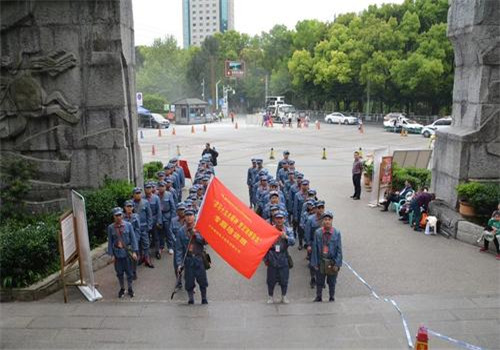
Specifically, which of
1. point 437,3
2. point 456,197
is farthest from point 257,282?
point 437,3

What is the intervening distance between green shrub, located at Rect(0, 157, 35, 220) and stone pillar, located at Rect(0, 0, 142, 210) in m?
0.18

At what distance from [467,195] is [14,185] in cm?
1018

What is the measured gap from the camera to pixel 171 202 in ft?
35.9

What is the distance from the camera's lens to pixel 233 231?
24.1 feet

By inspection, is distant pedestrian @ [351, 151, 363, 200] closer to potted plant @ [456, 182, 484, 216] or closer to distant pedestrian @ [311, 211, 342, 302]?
potted plant @ [456, 182, 484, 216]

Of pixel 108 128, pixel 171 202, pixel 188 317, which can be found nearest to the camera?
pixel 188 317

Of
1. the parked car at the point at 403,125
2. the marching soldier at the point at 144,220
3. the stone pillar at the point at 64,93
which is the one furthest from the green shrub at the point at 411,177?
the parked car at the point at 403,125

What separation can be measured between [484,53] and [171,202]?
25.8ft

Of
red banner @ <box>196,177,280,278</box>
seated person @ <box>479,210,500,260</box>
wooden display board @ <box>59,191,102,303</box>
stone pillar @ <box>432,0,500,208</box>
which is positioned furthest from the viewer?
stone pillar @ <box>432,0,500,208</box>

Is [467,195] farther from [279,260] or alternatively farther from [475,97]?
[279,260]

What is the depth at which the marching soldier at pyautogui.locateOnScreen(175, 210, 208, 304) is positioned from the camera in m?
7.89

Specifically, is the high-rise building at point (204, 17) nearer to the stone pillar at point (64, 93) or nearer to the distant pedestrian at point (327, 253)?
the stone pillar at point (64, 93)

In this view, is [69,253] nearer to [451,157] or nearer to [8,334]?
[8,334]

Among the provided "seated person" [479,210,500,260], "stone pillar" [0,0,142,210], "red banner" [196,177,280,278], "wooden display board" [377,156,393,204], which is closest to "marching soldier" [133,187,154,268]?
"stone pillar" [0,0,142,210]
